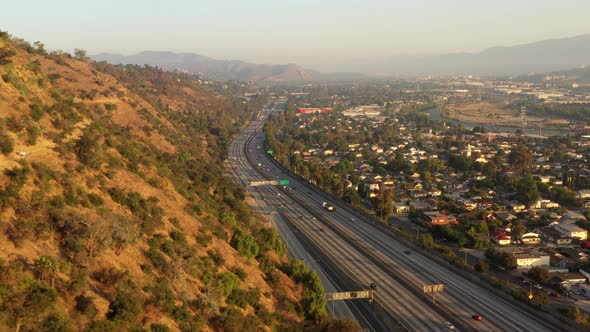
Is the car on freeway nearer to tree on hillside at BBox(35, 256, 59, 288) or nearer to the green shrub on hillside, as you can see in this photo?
tree on hillside at BBox(35, 256, 59, 288)

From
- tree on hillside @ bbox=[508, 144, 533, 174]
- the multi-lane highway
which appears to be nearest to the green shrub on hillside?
the multi-lane highway

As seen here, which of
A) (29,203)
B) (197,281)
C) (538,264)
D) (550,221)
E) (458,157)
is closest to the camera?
(29,203)

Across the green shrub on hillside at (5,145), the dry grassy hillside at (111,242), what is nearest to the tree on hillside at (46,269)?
the dry grassy hillside at (111,242)

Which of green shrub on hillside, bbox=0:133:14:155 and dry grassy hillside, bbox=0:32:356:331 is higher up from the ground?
green shrub on hillside, bbox=0:133:14:155

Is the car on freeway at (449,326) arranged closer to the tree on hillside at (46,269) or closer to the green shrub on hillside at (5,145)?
the tree on hillside at (46,269)

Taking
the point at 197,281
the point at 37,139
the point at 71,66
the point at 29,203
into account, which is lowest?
the point at 197,281

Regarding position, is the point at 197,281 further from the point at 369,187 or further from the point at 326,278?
the point at 369,187

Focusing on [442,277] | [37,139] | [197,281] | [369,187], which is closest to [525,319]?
[442,277]
